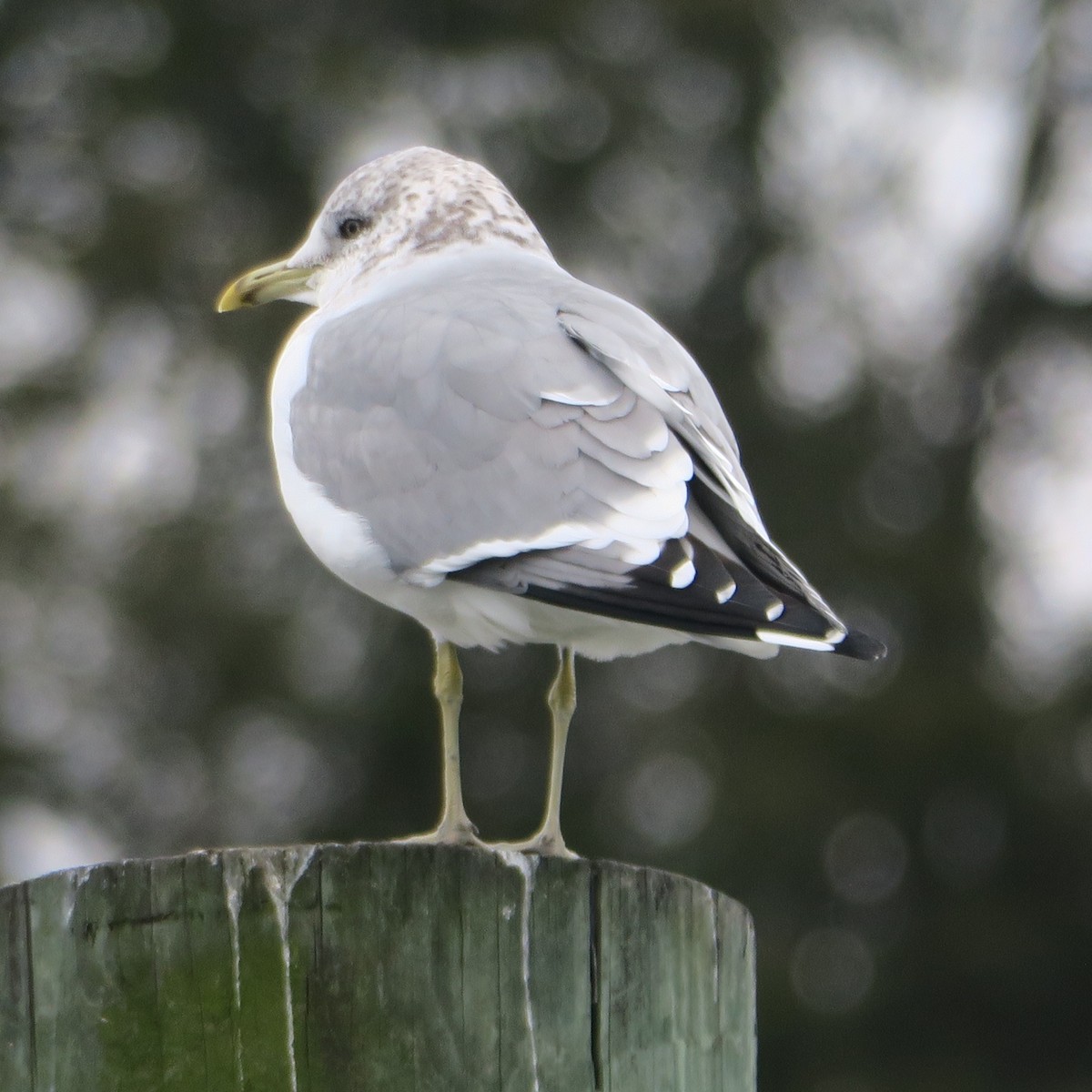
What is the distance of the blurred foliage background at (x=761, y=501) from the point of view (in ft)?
25.6

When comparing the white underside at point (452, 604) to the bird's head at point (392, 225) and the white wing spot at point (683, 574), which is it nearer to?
the white wing spot at point (683, 574)

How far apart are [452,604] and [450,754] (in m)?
0.37

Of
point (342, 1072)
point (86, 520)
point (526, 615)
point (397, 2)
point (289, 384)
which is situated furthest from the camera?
point (397, 2)

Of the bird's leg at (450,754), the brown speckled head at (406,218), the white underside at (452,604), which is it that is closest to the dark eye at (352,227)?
the brown speckled head at (406,218)

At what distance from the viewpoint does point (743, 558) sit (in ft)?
8.32

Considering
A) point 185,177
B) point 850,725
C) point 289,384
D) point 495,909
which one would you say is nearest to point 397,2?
point 185,177

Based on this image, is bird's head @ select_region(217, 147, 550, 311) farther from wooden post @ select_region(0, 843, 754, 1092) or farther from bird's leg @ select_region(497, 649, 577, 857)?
wooden post @ select_region(0, 843, 754, 1092)

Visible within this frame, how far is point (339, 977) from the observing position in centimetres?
202

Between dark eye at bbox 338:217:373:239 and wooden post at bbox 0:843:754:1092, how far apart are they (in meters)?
1.97

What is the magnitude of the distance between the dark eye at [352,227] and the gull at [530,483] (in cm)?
52

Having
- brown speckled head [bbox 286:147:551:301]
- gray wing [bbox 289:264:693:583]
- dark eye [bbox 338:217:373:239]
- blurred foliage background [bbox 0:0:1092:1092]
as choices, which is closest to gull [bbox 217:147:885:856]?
gray wing [bbox 289:264:693:583]

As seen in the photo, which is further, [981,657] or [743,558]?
[981,657]

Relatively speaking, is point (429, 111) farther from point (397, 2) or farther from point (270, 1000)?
point (270, 1000)

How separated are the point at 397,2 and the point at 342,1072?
7.60m
